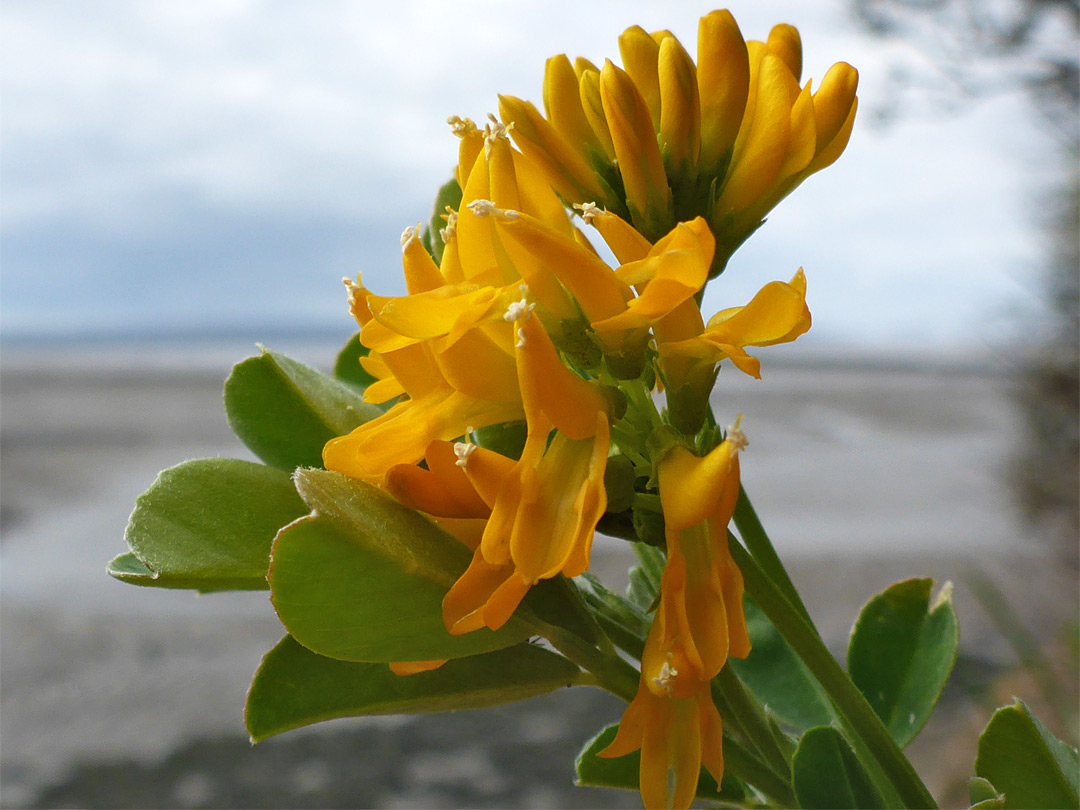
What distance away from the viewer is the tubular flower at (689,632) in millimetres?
185

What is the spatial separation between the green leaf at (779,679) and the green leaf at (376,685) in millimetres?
131

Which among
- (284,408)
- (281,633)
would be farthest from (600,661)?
(281,633)

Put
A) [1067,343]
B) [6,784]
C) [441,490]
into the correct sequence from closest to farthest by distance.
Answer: [441,490]
[6,784]
[1067,343]

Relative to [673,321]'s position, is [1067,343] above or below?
above

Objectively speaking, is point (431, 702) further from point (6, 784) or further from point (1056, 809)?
point (6, 784)

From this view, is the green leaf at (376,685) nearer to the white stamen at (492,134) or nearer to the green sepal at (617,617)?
the green sepal at (617,617)

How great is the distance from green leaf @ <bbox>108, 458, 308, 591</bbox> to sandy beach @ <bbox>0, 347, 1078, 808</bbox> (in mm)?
831

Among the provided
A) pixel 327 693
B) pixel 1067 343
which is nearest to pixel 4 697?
pixel 327 693

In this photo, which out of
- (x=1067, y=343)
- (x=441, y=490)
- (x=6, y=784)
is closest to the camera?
(x=441, y=490)

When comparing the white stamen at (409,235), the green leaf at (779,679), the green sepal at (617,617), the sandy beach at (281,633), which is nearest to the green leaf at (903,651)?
the green leaf at (779,679)

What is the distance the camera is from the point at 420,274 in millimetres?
220

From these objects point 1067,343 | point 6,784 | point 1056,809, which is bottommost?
point 6,784

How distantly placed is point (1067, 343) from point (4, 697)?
115 inches

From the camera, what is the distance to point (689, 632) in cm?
19
